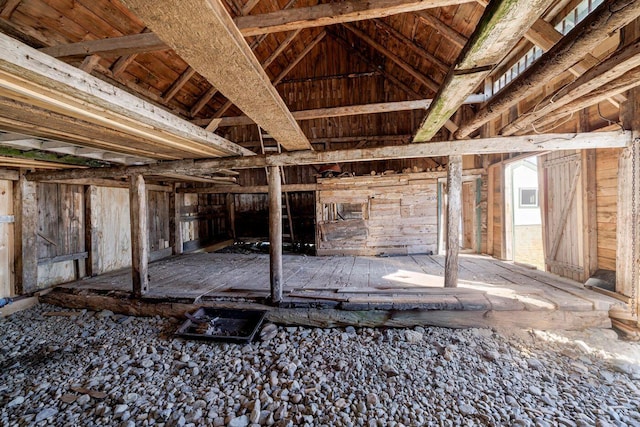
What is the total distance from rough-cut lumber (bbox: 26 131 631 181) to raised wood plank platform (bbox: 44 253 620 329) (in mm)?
1962

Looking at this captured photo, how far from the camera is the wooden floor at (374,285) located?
11.4 feet

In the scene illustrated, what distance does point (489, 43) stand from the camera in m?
1.30

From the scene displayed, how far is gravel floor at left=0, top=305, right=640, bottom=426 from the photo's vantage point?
7.47ft

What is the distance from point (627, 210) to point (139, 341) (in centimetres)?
662

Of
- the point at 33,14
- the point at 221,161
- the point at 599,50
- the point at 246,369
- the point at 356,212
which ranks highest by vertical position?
the point at 33,14

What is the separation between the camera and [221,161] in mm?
3959

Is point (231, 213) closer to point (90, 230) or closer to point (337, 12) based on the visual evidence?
point (90, 230)

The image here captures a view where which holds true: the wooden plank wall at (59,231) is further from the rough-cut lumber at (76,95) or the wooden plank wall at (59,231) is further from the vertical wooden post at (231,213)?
the vertical wooden post at (231,213)

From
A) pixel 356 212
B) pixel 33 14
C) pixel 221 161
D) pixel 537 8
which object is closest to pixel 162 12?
pixel 537 8

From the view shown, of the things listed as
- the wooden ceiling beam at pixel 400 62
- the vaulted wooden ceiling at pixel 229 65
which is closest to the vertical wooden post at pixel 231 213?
the vaulted wooden ceiling at pixel 229 65

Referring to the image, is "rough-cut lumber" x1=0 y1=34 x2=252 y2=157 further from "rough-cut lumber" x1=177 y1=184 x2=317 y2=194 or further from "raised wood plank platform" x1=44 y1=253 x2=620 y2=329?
"rough-cut lumber" x1=177 y1=184 x2=317 y2=194

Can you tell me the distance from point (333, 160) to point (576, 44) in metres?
2.47

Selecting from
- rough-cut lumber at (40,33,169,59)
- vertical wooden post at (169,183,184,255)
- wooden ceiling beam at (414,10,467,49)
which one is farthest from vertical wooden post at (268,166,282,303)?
vertical wooden post at (169,183,184,255)

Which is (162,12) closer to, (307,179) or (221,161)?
(221,161)
